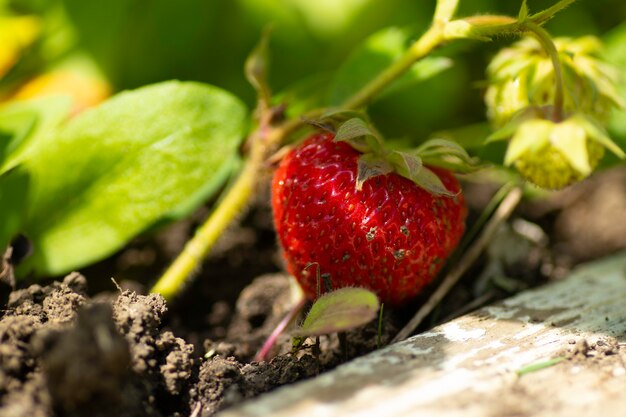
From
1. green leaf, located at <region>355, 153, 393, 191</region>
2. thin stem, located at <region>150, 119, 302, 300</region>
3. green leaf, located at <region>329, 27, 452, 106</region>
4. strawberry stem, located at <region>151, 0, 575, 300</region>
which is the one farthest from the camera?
green leaf, located at <region>329, 27, 452, 106</region>

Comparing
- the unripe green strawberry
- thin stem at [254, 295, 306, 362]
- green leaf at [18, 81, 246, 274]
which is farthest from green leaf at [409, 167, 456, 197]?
green leaf at [18, 81, 246, 274]

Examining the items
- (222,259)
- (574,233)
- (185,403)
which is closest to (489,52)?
(574,233)

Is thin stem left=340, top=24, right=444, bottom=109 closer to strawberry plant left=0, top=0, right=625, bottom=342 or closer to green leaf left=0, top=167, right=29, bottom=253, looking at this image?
strawberry plant left=0, top=0, right=625, bottom=342

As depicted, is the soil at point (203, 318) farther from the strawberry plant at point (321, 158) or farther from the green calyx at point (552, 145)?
the green calyx at point (552, 145)

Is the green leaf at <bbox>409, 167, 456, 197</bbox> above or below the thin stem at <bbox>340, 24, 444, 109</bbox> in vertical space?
below

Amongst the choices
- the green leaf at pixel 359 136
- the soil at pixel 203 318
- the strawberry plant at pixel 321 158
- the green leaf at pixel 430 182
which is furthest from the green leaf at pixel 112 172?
the green leaf at pixel 430 182

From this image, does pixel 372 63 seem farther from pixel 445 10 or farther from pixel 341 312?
pixel 341 312

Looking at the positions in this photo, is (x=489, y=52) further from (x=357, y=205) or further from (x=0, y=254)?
(x=0, y=254)
